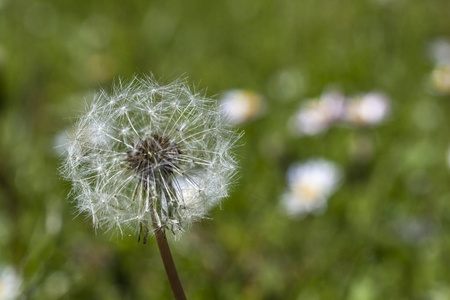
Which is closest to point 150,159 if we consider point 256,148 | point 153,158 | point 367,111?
point 153,158

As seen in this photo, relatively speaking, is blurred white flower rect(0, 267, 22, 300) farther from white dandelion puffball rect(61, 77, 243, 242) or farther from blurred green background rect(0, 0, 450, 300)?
white dandelion puffball rect(61, 77, 243, 242)

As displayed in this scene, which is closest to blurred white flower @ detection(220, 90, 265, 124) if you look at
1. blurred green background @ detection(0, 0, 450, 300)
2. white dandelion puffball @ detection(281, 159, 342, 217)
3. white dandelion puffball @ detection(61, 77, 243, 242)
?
blurred green background @ detection(0, 0, 450, 300)

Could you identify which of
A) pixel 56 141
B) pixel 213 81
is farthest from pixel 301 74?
pixel 56 141

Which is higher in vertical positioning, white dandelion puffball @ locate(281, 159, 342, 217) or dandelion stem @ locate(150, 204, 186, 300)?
white dandelion puffball @ locate(281, 159, 342, 217)

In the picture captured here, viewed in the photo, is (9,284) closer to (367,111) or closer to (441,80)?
(367,111)

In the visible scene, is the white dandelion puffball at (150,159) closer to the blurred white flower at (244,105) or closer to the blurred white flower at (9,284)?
the blurred white flower at (9,284)

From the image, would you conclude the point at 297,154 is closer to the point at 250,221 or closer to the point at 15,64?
the point at 250,221
